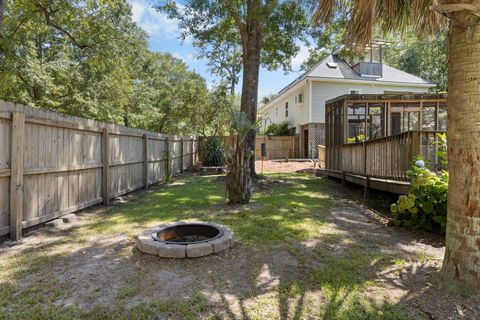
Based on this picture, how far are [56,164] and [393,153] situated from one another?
6237mm

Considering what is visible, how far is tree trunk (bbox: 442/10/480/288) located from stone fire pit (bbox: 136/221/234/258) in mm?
2397

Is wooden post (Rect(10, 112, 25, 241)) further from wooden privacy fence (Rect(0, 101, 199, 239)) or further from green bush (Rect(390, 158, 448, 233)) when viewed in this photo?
green bush (Rect(390, 158, 448, 233))

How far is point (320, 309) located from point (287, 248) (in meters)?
1.47

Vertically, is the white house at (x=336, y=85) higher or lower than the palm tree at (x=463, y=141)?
higher

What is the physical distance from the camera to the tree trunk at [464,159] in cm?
268

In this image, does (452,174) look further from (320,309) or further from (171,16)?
(171,16)

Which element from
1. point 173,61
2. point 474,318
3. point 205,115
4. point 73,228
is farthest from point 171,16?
point 173,61

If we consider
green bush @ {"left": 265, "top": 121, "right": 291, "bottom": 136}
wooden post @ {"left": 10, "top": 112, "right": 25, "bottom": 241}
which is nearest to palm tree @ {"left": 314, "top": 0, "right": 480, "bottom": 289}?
wooden post @ {"left": 10, "top": 112, "right": 25, "bottom": 241}

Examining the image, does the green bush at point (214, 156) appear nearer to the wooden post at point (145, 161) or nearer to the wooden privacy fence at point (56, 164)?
the wooden post at point (145, 161)

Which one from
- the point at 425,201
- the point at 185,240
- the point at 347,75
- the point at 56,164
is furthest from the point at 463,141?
the point at 347,75

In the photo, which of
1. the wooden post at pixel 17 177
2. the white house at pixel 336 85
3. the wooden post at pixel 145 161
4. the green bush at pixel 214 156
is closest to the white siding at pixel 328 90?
the white house at pixel 336 85

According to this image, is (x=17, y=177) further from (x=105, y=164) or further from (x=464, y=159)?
(x=464, y=159)

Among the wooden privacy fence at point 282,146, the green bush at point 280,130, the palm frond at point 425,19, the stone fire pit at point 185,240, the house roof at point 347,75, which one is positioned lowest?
the stone fire pit at point 185,240

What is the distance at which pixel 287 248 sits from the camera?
4023 mm
